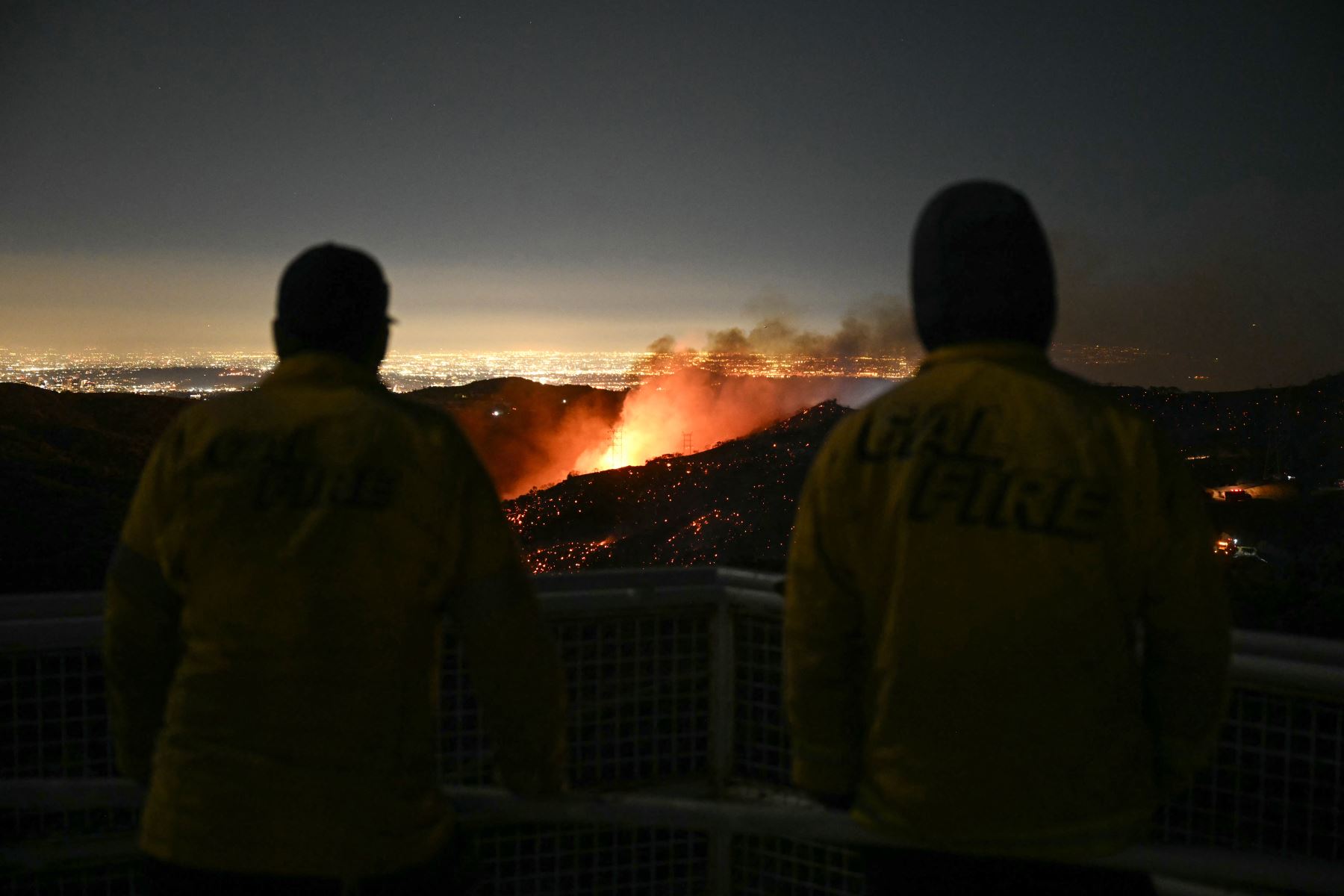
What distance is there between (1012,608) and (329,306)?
Answer: 5.12 feet

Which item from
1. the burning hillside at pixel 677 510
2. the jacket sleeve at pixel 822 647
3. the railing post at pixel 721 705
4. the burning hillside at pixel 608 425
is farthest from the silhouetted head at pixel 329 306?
the burning hillside at pixel 608 425

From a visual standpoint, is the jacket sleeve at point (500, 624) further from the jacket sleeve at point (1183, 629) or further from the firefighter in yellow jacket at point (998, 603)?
the jacket sleeve at point (1183, 629)

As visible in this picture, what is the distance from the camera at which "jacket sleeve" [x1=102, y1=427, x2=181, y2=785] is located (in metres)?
2.01

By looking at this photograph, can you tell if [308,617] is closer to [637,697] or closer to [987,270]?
[987,270]

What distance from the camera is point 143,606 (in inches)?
79.4

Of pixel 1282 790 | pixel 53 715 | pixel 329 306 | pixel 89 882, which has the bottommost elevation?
pixel 89 882

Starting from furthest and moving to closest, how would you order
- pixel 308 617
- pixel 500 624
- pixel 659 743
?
pixel 659 743, pixel 500 624, pixel 308 617

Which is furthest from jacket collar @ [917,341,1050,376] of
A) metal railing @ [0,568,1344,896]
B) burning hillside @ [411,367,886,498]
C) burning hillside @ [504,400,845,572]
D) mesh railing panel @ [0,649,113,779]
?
burning hillside @ [411,367,886,498]

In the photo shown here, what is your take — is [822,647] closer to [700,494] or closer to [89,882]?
[89,882]

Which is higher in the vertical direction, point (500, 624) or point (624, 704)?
point (500, 624)

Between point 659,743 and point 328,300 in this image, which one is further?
point 659,743

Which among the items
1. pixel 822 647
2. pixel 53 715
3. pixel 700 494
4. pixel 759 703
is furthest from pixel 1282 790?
pixel 700 494

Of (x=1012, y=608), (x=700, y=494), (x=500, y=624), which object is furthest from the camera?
(x=700, y=494)

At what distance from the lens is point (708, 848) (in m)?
3.58
